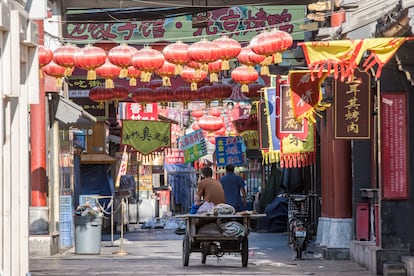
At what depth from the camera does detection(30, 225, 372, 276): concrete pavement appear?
21125mm

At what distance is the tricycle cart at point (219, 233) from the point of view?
21.6 metres

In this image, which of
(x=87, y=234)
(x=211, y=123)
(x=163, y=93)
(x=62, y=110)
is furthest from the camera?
(x=211, y=123)

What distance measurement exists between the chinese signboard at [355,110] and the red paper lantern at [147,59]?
158 inches

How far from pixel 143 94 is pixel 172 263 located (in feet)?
21.6

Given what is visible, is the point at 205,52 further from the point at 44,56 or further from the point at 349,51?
the point at 349,51

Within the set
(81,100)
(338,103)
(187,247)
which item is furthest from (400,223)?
(81,100)

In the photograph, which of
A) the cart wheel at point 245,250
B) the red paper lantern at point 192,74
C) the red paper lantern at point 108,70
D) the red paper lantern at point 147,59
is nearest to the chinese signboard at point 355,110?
the cart wheel at point 245,250

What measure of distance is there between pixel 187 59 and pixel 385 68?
4.76m

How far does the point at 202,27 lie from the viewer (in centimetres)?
3038

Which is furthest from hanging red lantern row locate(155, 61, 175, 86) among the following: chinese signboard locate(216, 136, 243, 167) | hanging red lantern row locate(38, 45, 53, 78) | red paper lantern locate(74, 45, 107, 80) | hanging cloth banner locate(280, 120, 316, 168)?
chinese signboard locate(216, 136, 243, 167)

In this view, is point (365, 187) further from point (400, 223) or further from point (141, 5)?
point (141, 5)

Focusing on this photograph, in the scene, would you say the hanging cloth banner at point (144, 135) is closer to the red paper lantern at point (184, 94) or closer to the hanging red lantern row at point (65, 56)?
the red paper lantern at point (184, 94)

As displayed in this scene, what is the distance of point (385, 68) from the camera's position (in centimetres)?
1984

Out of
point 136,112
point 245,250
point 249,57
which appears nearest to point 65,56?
point 249,57
